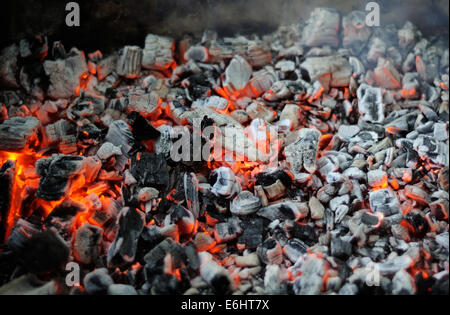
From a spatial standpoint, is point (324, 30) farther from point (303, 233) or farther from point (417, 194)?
point (303, 233)

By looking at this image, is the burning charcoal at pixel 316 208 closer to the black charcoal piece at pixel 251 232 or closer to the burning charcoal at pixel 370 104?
the black charcoal piece at pixel 251 232

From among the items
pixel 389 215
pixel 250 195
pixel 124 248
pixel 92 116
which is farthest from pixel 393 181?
pixel 92 116

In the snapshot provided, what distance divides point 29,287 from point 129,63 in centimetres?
134

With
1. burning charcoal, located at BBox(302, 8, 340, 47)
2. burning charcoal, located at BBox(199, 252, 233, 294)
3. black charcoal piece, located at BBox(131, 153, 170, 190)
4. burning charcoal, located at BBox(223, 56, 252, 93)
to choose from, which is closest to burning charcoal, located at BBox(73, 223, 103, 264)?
black charcoal piece, located at BBox(131, 153, 170, 190)

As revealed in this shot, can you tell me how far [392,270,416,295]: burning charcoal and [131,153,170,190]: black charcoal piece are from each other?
3.17ft

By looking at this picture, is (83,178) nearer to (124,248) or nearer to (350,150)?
(124,248)

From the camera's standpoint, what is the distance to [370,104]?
171 cm

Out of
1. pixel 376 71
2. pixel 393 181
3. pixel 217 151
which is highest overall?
pixel 376 71

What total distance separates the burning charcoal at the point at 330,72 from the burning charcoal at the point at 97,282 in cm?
148

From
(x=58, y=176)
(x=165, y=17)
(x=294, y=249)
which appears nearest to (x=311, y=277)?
(x=294, y=249)

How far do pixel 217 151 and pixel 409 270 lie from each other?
911 millimetres

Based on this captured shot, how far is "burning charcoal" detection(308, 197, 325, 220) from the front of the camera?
135 centimetres

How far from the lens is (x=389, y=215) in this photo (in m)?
1.30

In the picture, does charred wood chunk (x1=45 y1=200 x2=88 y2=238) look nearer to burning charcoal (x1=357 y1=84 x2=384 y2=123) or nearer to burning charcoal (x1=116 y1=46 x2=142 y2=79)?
burning charcoal (x1=116 y1=46 x2=142 y2=79)
